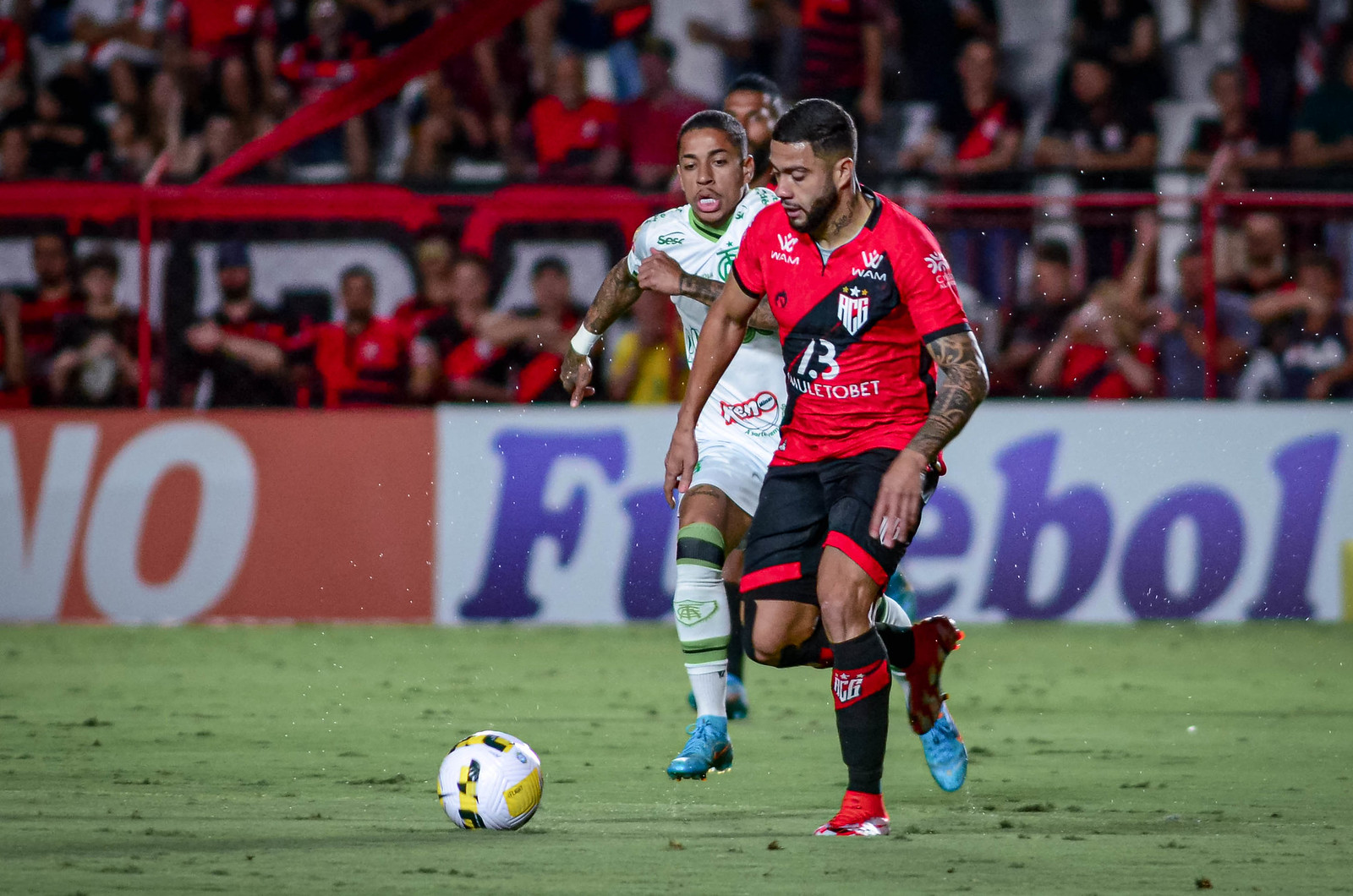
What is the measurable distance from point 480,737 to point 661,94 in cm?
925

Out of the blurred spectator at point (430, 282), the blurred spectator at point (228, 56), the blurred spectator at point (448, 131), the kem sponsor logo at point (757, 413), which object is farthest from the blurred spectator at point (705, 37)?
the kem sponsor logo at point (757, 413)

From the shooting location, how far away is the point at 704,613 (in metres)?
6.78

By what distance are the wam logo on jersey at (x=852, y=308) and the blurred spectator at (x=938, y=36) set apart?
933cm

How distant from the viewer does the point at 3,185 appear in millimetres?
11578

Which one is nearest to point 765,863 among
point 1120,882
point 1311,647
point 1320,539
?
point 1120,882

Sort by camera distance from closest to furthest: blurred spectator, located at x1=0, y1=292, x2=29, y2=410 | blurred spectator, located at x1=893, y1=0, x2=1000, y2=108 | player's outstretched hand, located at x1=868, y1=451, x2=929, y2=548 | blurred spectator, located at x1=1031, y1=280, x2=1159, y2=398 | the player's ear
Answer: player's outstretched hand, located at x1=868, y1=451, x2=929, y2=548 < the player's ear < blurred spectator, located at x1=0, y1=292, x2=29, y2=410 < blurred spectator, located at x1=1031, y1=280, x2=1159, y2=398 < blurred spectator, located at x1=893, y1=0, x2=1000, y2=108

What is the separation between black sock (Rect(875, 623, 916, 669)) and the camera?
21.3ft

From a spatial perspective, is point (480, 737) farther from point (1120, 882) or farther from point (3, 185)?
point (3, 185)

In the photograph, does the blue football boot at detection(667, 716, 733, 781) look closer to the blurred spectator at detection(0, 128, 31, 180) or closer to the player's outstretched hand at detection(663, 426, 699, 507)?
the player's outstretched hand at detection(663, 426, 699, 507)

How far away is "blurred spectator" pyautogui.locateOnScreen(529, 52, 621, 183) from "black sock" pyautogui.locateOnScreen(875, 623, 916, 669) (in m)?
7.97

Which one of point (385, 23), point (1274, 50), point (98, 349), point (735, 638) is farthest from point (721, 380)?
point (1274, 50)

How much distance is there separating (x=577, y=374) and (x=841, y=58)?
26.0ft

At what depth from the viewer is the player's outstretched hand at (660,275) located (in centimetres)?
671

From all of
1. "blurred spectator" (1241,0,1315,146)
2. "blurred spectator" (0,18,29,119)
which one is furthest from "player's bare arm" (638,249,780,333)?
"blurred spectator" (0,18,29,119)
